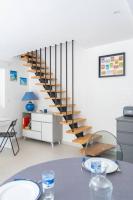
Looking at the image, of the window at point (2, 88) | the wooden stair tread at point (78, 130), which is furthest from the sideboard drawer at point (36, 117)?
the wooden stair tread at point (78, 130)

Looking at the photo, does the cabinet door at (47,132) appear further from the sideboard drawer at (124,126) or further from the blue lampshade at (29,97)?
the sideboard drawer at (124,126)

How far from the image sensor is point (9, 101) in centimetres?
517

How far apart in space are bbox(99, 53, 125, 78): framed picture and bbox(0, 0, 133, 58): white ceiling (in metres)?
0.37

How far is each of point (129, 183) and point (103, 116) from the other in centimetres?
321

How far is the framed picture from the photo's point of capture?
394 centimetres

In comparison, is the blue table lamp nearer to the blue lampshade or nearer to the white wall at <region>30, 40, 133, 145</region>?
the blue lampshade

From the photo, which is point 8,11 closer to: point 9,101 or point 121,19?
point 121,19

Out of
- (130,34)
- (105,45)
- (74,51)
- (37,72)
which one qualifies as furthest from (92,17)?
(37,72)

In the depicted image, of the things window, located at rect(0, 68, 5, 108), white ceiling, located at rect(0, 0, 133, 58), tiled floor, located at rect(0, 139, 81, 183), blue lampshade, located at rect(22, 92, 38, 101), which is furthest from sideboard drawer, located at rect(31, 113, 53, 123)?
white ceiling, located at rect(0, 0, 133, 58)

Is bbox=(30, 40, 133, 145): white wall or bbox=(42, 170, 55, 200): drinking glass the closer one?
bbox=(42, 170, 55, 200): drinking glass

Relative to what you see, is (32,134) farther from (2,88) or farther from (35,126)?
(2,88)

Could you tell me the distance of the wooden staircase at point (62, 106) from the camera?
3.95m

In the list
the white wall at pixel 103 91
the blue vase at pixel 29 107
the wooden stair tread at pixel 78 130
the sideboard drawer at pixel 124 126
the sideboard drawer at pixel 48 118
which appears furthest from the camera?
the blue vase at pixel 29 107

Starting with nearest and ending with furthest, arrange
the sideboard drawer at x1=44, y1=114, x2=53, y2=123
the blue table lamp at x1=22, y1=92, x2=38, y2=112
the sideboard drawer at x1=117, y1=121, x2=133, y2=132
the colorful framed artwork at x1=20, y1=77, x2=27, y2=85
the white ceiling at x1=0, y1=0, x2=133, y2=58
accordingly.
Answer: the white ceiling at x1=0, y1=0, x2=133, y2=58, the sideboard drawer at x1=117, y1=121, x2=133, y2=132, the sideboard drawer at x1=44, y1=114, x2=53, y2=123, the blue table lamp at x1=22, y1=92, x2=38, y2=112, the colorful framed artwork at x1=20, y1=77, x2=27, y2=85
